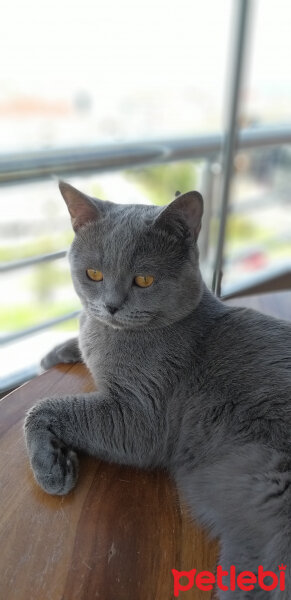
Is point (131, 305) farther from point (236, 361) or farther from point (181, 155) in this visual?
point (181, 155)

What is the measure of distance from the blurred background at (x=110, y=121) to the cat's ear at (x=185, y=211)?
489 millimetres

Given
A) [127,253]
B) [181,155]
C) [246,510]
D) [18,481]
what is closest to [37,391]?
[18,481]

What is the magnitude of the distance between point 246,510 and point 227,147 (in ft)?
3.93

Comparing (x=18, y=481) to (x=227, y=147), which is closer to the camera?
(x=18, y=481)

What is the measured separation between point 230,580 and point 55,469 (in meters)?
0.32

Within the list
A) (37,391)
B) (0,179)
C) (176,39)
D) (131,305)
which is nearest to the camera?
(131,305)

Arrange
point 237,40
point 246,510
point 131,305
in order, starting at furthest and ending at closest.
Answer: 1. point 237,40
2. point 131,305
3. point 246,510

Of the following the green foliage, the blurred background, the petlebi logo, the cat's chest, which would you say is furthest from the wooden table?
the green foliage

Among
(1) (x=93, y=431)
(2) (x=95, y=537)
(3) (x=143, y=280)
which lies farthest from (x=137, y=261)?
(2) (x=95, y=537)

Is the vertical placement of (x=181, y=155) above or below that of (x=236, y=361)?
above

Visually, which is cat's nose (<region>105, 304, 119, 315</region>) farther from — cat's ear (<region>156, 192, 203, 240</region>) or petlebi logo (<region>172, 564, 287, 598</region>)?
petlebi logo (<region>172, 564, 287, 598</region>)

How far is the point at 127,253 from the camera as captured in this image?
0.90m


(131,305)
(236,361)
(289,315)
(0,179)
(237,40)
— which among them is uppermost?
(237,40)

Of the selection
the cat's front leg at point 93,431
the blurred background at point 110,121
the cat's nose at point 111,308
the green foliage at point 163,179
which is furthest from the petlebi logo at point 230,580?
the green foliage at point 163,179
